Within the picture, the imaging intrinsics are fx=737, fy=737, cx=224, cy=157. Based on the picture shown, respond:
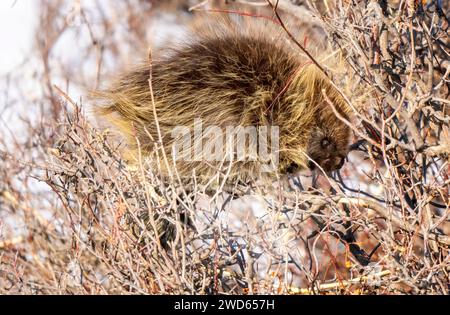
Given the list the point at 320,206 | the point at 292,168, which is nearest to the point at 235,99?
the point at 292,168

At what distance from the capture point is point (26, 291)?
10.4 ft

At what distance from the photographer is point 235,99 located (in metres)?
3.81

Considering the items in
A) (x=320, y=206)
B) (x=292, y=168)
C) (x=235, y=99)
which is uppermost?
(x=235, y=99)

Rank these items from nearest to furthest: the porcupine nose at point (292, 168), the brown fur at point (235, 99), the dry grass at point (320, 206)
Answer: the dry grass at point (320, 206), the brown fur at point (235, 99), the porcupine nose at point (292, 168)

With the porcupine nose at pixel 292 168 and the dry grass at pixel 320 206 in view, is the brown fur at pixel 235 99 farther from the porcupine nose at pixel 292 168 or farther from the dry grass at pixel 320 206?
the dry grass at pixel 320 206

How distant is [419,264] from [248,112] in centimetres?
132

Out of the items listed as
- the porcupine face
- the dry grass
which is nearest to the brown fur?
the porcupine face

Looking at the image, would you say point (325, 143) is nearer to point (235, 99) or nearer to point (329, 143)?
point (329, 143)

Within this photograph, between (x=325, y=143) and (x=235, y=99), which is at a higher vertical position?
(x=235, y=99)

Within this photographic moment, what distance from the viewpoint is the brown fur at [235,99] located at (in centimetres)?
375

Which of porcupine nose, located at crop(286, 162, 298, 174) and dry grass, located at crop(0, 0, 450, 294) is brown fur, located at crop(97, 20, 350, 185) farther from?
dry grass, located at crop(0, 0, 450, 294)

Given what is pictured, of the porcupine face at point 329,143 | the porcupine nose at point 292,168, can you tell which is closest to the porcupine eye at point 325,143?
the porcupine face at point 329,143

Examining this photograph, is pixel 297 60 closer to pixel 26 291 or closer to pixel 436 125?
pixel 436 125
